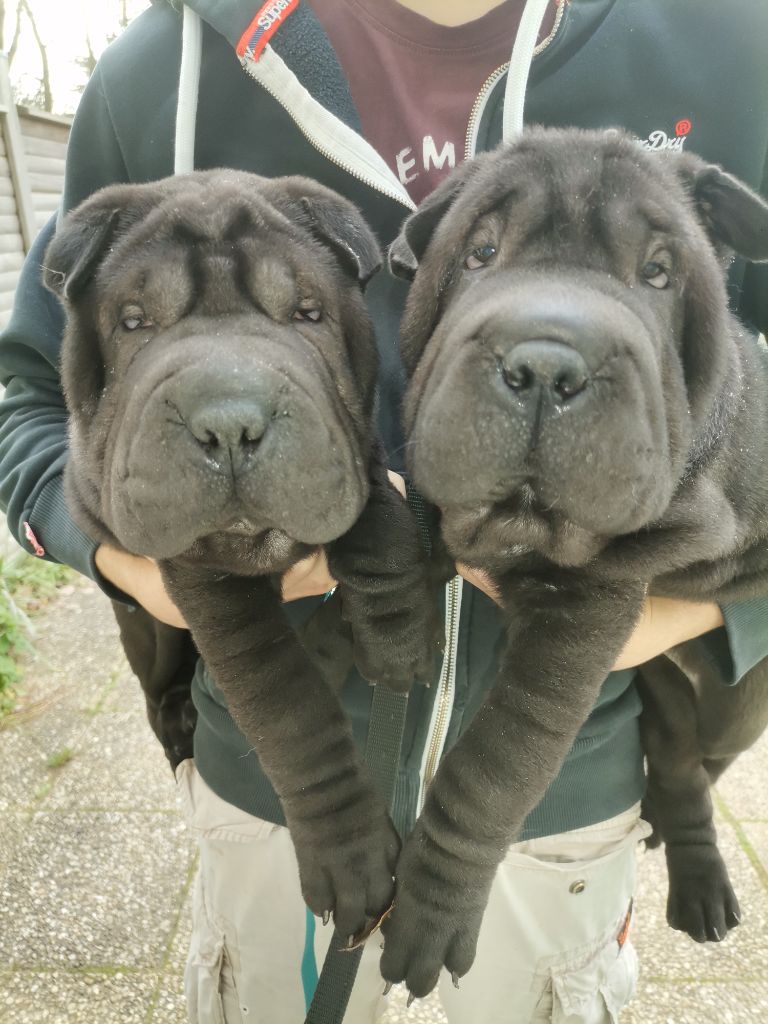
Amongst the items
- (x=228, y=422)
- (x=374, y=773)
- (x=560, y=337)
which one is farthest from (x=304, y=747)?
(x=560, y=337)

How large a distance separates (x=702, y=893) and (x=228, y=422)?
220cm

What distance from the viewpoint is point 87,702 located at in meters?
4.77

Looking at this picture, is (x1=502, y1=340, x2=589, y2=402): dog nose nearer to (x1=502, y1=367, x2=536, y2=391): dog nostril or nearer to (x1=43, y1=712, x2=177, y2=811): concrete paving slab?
(x1=502, y1=367, x2=536, y2=391): dog nostril

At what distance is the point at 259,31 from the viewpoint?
192 cm

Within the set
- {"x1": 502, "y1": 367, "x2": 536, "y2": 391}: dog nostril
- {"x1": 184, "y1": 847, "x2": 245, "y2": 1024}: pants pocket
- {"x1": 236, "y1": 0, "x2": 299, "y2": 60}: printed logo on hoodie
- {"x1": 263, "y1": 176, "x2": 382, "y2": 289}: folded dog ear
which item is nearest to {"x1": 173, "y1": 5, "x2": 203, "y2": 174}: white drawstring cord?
{"x1": 236, "y1": 0, "x2": 299, "y2": 60}: printed logo on hoodie

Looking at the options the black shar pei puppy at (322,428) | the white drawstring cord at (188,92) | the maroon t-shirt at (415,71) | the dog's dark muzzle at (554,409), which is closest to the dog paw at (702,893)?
the black shar pei puppy at (322,428)

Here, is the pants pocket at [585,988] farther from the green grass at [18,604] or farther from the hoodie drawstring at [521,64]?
the green grass at [18,604]

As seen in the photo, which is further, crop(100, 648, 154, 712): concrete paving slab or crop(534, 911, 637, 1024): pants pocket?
crop(100, 648, 154, 712): concrete paving slab

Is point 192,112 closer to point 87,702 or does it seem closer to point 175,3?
point 175,3

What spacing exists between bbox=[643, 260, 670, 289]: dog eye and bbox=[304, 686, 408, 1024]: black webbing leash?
1.03 meters

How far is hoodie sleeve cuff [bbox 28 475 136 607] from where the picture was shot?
2117 mm

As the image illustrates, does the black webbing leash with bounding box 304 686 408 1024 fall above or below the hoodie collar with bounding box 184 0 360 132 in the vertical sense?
below

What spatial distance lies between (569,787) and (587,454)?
4.07 ft

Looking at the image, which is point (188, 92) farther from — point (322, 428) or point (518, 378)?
point (518, 378)
